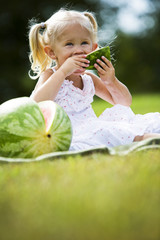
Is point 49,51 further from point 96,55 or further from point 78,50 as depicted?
point 96,55

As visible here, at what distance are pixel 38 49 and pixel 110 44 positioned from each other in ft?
42.2

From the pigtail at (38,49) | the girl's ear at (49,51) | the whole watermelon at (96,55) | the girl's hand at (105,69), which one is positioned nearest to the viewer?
the whole watermelon at (96,55)

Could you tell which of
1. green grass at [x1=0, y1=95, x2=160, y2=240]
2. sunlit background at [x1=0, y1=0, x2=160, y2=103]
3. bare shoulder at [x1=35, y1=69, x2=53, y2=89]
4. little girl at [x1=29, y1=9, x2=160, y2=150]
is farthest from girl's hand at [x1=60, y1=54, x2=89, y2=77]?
sunlit background at [x1=0, y1=0, x2=160, y2=103]

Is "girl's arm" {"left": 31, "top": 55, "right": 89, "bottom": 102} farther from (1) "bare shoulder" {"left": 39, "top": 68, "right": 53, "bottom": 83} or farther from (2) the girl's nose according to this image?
(1) "bare shoulder" {"left": 39, "top": 68, "right": 53, "bottom": 83}

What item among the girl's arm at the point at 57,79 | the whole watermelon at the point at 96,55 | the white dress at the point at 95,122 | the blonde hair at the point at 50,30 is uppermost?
the blonde hair at the point at 50,30

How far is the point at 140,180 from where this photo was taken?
1.90m

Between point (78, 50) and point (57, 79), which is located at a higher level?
point (78, 50)

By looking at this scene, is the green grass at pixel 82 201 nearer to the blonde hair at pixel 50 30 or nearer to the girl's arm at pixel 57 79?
the girl's arm at pixel 57 79

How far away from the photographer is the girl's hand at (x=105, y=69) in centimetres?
371

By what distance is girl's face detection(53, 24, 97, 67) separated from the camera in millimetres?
3734

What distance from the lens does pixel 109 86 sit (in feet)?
13.4

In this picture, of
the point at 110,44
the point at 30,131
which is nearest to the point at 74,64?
the point at 30,131

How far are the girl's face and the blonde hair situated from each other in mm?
62

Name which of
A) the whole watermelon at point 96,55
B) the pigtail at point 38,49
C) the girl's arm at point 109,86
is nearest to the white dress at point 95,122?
the girl's arm at point 109,86
